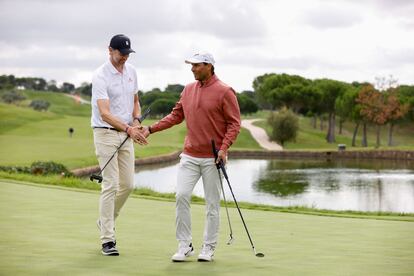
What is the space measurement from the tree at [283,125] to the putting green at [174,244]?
7554 cm

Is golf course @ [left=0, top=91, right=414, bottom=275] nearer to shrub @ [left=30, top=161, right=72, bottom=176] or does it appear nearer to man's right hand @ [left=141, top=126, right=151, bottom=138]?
man's right hand @ [left=141, top=126, right=151, bottom=138]

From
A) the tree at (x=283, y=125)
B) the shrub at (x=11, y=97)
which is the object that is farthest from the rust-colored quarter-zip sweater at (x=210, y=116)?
the shrub at (x=11, y=97)

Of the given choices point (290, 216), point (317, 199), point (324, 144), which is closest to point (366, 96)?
point (324, 144)

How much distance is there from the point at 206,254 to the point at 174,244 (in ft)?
3.78

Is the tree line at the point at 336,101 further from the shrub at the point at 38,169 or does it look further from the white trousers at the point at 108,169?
the white trousers at the point at 108,169

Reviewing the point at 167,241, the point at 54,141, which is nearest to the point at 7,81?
the point at 54,141

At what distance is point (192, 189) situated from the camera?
24.8ft

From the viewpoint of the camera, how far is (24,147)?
53.6 meters

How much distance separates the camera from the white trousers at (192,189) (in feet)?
24.7

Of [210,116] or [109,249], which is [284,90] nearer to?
[210,116]

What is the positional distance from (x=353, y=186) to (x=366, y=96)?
178 ft

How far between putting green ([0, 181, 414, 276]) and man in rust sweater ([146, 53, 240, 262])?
353 millimetres

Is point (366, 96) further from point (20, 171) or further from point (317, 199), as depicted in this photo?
point (20, 171)

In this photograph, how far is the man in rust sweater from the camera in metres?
7.47
